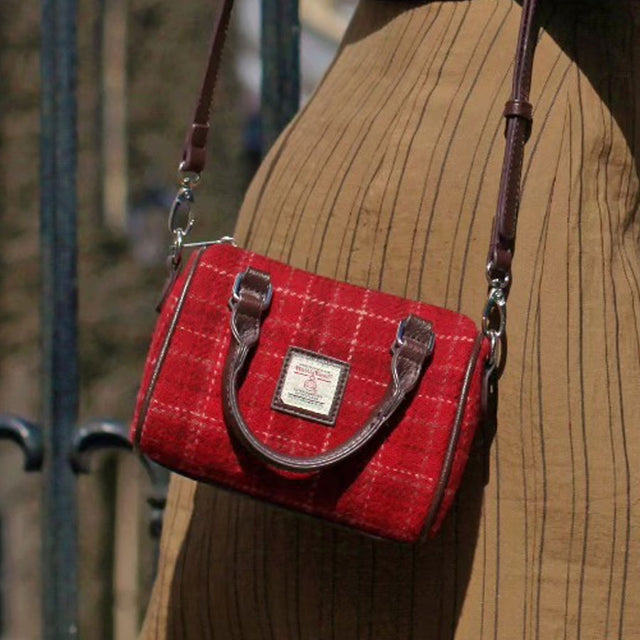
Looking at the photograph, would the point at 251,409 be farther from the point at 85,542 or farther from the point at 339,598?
the point at 85,542

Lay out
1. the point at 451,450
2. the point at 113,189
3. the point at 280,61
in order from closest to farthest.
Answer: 1. the point at 451,450
2. the point at 280,61
3. the point at 113,189

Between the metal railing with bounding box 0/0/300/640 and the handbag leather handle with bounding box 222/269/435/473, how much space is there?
823mm

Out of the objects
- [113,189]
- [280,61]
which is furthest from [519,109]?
[113,189]

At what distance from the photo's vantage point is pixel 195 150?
1373mm

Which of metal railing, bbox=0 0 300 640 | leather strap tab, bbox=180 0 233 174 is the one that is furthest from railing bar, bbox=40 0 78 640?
leather strap tab, bbox=180 0 233 174

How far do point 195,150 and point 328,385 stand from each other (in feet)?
0.96

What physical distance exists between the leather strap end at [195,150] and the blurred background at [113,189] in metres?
1.22

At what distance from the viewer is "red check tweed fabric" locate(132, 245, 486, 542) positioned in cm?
119

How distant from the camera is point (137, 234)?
2.74 meters

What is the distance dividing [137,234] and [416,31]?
1.45 meters

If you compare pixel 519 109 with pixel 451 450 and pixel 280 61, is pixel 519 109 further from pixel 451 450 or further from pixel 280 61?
pixel 280 61

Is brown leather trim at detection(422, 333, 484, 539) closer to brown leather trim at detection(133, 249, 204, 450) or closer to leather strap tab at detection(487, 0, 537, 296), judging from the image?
leather strap tab at detection(487, 0, 537, 296)

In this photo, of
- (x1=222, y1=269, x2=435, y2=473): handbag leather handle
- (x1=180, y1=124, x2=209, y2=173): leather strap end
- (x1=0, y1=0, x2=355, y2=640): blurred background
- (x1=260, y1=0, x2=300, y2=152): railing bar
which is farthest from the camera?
(x1=0, y1=0, x2=355, y2=640): blurred background

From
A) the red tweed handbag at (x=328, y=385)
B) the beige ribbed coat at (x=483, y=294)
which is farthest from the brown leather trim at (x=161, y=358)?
the beige ribbed coat at (x=483, y=294)
